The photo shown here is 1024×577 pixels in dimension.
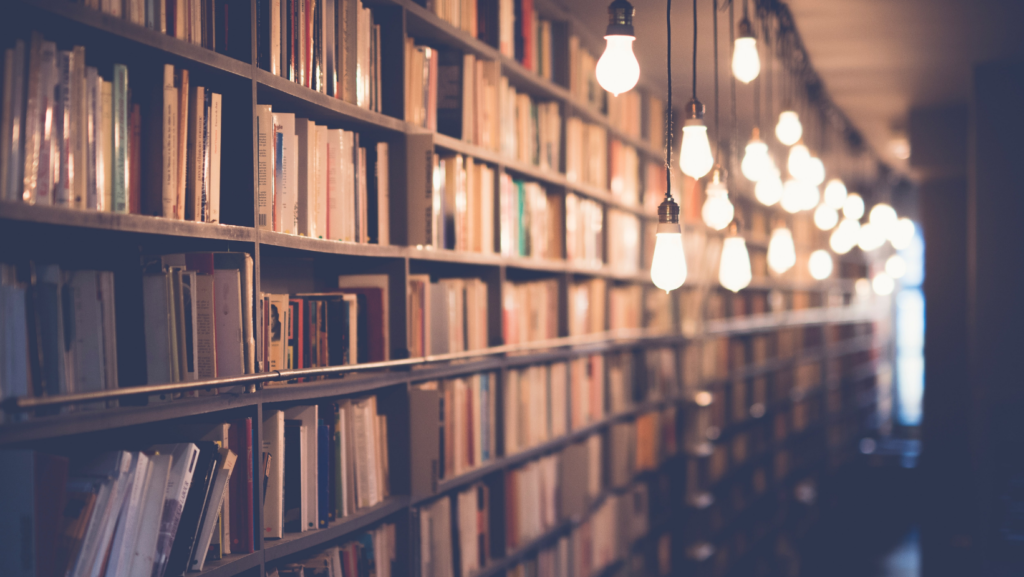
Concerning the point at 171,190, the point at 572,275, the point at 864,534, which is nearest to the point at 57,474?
the point at 171,190

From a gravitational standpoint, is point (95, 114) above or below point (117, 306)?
above

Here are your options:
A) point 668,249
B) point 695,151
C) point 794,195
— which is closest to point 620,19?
point 695,151

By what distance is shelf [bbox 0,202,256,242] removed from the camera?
120cm

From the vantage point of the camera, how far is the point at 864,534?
24.1 feet

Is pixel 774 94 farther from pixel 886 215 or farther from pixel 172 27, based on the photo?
pixel 172 27

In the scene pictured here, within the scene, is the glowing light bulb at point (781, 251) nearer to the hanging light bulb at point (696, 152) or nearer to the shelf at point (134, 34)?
the hanging light bulb at point (696, 152)

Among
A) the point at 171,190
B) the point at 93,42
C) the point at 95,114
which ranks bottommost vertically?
the point at 171,190

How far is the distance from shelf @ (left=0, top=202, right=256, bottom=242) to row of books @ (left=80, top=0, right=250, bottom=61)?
34cm

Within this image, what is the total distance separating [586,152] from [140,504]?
2724mm

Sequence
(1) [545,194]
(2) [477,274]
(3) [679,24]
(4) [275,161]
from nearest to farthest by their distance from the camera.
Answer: (4) [275,161] < (2) [477,274] < (1) [545,194] < (3) [679,24]

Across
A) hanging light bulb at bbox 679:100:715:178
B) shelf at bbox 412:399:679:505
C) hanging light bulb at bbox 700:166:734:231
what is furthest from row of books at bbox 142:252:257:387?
hanging light bulb at bbox 700:166:734:231

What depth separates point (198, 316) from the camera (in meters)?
1.56

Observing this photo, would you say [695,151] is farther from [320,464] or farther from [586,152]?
[586,152]

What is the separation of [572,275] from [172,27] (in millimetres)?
2433
